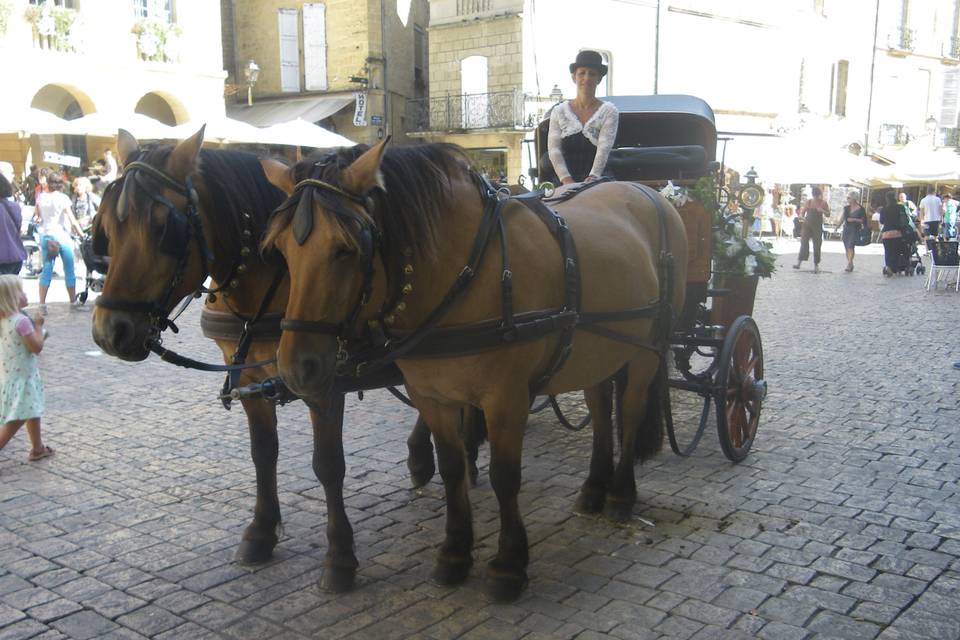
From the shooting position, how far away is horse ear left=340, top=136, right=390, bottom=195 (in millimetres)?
2822

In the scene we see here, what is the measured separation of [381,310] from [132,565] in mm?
1811

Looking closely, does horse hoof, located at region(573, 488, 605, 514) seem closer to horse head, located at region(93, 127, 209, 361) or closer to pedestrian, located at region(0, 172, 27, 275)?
horse head, located at region(93, 127, 209, 361)

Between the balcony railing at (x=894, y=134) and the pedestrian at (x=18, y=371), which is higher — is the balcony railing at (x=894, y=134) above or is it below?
above

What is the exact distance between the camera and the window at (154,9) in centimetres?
2220

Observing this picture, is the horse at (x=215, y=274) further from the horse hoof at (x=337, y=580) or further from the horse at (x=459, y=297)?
the horse at (x=459, y=297)

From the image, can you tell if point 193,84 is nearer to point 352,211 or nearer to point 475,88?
point 475,88

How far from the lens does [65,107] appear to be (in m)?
22.6

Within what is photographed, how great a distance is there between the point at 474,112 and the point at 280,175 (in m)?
23.6

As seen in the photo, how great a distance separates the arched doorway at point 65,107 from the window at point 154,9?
2.66 m

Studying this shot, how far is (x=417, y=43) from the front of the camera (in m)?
29.8

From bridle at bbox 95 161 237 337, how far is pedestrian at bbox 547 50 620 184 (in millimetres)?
2428

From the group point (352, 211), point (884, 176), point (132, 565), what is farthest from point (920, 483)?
point (884, 176)

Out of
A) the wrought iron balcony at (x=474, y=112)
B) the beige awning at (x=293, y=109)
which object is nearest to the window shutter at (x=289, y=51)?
the beige awning at (x=293, y=109)

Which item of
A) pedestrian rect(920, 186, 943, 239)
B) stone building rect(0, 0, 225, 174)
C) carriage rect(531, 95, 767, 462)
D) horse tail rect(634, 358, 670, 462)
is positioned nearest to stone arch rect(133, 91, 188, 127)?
stone building rect(0, 0, 225, 174)
